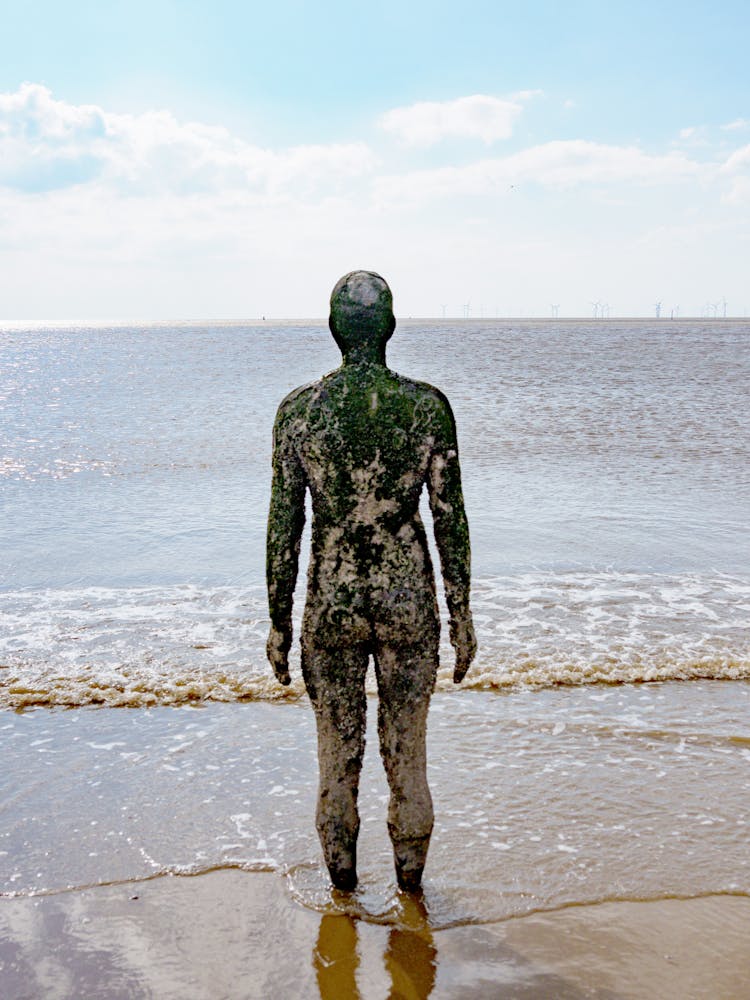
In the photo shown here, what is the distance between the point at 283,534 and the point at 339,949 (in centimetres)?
165

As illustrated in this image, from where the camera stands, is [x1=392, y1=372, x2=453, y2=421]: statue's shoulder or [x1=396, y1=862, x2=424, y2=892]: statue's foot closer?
[x1=392, y1=372, x2=453, y2=421]: statue's shoulder

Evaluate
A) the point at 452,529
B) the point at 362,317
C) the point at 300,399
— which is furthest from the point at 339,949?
the point at 362,317

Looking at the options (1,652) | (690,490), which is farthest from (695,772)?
(690,490)

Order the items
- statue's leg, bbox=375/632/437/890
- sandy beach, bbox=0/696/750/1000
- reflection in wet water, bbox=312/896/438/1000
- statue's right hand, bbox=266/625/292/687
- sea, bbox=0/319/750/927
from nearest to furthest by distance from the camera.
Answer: reflection in wet water, bbox=312/896/438/1000 → sandy beach, bbox=0/696/750/1000 → statue's leg, bbox=375/632/437/890 → statue's right hand, bbox=266/625/292/687 → sea, bbox=0/319/750/927

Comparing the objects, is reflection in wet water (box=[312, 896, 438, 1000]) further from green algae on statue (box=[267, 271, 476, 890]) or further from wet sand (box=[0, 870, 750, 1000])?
green algae on statue (box=[267, 271, 476, 890])

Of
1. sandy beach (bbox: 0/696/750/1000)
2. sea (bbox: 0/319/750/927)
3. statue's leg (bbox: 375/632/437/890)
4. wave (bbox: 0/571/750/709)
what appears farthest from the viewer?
wave (bbox: 0/571/750/709)

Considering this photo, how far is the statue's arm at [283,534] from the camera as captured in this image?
11.6ft

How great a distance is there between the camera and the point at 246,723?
606 centimetres

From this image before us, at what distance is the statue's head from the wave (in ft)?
11.9

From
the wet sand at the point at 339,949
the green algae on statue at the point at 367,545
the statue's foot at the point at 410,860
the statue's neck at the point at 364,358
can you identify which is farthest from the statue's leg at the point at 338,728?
the statue's neck at the point at 364,358

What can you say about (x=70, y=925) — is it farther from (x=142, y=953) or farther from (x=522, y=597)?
(x=522, y=597)

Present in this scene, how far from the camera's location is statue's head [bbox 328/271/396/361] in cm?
353

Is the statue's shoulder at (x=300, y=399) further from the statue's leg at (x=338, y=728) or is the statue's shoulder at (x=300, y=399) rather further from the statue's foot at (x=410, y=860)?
the statue's foot at (x=410, y=860)

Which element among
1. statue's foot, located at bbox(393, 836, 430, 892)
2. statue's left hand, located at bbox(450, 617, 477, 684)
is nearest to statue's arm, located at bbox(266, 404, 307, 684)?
statue's left hand, located at bbox(450, 617, 477, 684)
